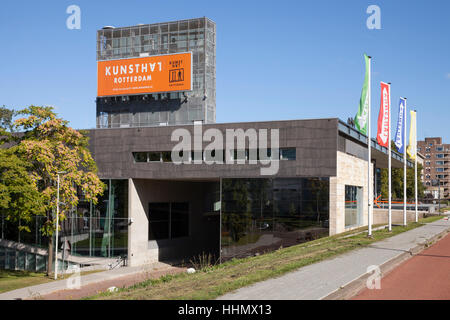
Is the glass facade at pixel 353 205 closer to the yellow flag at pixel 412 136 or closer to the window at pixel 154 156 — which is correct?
the yellow flag at pixel 412 136

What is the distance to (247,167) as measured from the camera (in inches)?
1319

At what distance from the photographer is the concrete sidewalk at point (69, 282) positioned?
24914 mm

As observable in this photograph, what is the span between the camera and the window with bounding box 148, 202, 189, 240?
4069cm

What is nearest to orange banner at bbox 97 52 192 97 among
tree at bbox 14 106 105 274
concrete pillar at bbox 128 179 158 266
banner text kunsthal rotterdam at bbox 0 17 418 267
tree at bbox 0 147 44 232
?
banner text kunsthal rotterdam at bbox 0 17 418 267

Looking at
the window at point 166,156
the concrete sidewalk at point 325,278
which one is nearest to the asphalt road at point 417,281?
the concrete sidewalk at point 325,278

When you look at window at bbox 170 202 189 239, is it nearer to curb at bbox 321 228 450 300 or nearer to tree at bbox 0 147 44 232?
tree at bbox 0 147 44 232

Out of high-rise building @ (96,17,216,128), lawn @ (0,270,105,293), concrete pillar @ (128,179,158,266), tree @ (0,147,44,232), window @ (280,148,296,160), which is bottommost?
lawn @ (0,270,105,293)

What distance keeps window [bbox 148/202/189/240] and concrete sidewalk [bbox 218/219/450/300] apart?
990 inches

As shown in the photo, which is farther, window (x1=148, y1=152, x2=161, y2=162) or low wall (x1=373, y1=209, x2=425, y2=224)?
low wall (x1=373, y1=209, x2=425, y2=224)

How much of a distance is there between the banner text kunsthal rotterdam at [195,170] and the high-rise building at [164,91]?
0.41 ft

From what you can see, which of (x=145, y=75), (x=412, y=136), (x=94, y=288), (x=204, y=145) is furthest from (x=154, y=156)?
(x=412, y=136)
